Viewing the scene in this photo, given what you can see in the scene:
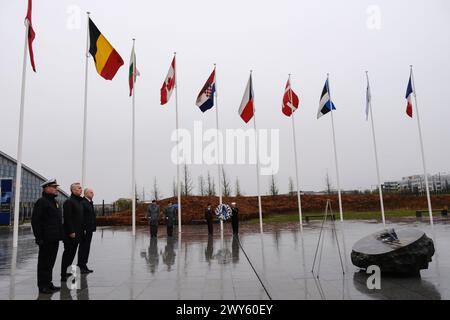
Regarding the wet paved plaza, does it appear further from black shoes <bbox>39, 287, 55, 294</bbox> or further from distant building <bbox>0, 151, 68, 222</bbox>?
distant building <bbox>0, 151, 68, 222</bbox>

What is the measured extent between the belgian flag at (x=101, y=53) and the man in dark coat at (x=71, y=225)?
6.33 m

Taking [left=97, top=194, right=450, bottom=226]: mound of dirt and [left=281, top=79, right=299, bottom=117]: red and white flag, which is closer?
[left=281, top=79, right=299, bottom=117]: red and white flag

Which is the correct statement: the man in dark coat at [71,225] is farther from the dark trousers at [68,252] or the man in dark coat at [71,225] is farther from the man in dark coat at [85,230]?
the man in dark coat at [85,230]

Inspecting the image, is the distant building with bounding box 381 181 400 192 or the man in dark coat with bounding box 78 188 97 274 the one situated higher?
the distant building with bounding box 381 181 400 192

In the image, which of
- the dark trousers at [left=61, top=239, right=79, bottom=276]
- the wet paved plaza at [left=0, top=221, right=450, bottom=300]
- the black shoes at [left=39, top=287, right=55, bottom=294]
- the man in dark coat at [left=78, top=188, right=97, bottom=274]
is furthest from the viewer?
the man in dark coat at [left=78, top=188, right=97, bottom=274]

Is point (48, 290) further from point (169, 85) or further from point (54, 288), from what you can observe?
point (169, 85)

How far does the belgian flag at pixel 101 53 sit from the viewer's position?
12.3 metres

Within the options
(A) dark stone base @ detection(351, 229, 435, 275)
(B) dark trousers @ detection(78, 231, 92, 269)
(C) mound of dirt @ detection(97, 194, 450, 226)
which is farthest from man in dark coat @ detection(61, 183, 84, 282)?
(C) mound of dirt @ detection(97, 194, 450, 226)

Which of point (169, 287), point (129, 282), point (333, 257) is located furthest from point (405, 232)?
point (129, 282)

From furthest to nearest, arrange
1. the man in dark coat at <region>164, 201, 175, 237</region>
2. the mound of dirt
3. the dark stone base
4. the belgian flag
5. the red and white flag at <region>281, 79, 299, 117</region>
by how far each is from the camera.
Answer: the mound of dirt, the red and white flag at <region>281, 79, 299, 117</region>, the man in dark coat at <region>164, 201, 175, 237</region>, the belgian flag, the dark stone base

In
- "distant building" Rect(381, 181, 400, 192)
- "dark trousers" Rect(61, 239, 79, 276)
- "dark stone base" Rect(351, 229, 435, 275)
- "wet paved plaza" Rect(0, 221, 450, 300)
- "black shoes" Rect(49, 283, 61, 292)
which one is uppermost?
"distant building" Rect(381, 181, 400, 192)

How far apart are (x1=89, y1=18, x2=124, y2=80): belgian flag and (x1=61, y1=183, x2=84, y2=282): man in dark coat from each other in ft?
20.8

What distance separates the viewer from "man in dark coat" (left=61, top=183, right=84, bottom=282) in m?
6.98

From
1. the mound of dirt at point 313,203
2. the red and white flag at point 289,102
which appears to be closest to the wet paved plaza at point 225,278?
the red and white flag at point 289,102
